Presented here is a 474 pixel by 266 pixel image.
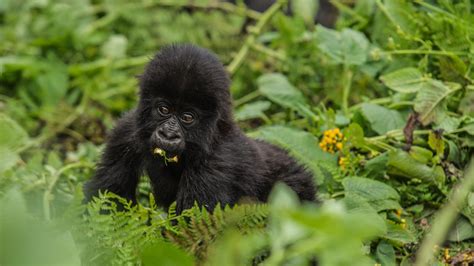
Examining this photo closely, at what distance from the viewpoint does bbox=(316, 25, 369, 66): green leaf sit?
4.57 metres

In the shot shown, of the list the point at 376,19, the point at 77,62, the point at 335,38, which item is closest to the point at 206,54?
the point at 335,38

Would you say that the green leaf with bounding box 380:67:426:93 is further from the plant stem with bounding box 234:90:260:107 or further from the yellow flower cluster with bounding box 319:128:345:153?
the plant stem with bounding box 234:90:260:107

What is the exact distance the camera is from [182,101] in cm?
329

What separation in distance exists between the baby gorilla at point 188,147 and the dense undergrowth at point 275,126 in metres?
0.19

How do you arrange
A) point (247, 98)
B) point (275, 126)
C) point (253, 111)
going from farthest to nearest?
point (247, 98), point (253, 111), point (275, 126)

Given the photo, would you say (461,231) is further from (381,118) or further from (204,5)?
(204,5)

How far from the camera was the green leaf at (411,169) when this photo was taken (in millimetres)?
3615

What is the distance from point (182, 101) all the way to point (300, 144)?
0.90 m

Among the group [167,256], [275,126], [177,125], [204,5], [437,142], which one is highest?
[167,256]

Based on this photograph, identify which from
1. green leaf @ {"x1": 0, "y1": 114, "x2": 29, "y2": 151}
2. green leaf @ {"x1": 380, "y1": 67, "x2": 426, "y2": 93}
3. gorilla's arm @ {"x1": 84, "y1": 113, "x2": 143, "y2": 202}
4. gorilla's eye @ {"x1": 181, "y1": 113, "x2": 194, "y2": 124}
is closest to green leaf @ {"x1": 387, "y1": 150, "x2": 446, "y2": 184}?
green leaf @ {"x1": 380, "y1": 67, "x2": 426, "y2": 93}

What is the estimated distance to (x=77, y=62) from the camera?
626 cm

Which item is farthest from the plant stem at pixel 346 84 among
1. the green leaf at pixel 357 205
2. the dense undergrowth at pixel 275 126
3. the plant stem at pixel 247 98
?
the green leaf at pixel 357 205

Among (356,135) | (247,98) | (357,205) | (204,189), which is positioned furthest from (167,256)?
(247,98)

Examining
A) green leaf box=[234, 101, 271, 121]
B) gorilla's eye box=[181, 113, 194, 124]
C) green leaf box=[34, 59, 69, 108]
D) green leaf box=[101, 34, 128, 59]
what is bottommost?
green leaf box=[34, 59, 69, 108]
